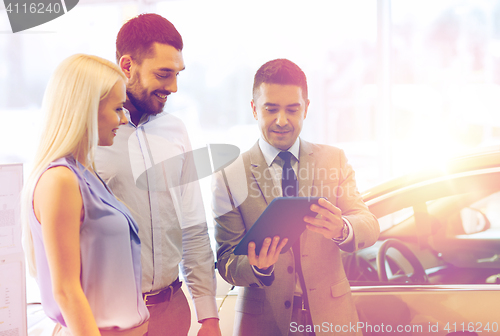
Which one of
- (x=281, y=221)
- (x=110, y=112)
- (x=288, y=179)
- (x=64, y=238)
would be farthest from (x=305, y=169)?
(x=64, y=238)

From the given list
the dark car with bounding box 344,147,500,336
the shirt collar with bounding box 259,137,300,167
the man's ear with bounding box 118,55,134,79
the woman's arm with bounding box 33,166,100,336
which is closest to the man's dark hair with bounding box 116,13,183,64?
the man's ear with bounding box 118,55,134,79

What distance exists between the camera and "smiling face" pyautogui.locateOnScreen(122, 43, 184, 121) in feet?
4.03

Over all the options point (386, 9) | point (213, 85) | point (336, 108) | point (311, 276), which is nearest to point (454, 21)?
point (386, 9)

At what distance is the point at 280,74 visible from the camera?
1418 millimetres

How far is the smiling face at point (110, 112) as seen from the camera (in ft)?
2.96

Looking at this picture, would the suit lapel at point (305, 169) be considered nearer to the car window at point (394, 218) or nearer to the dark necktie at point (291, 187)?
the dark necktie at point (291, 187)

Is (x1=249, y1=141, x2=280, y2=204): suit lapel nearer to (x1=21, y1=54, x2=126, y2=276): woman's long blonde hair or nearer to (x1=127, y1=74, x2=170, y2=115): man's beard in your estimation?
(x1=127, y1=74, x2=170, y2=115): man's beard

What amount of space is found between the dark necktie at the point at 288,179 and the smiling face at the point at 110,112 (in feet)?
2.25

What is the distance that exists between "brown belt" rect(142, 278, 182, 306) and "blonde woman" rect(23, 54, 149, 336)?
244 millimetres

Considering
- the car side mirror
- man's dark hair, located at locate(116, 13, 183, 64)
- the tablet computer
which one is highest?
man's dark hair, located at locate(116, 13, 183, 64)

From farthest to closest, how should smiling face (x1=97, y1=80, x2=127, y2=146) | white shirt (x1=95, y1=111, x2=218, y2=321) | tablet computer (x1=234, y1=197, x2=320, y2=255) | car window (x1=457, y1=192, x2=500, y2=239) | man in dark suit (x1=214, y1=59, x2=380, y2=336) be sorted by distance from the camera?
car window (x1=457, y1=192, x2=500, y2=239) < man in dark suit (x1=214, y1=59, x2=380, y2=336) < white shirt (x1=95, y1=111, x2=218, y2=321) < tablet computer (x1=234, y1=197, x2=320, y2=255) < smiling face (x1=97, y1=80, x2=127, y2=146)

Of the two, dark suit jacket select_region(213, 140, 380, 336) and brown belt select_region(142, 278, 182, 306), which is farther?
dark suit jacket select_region(213, 140, 380, 336)

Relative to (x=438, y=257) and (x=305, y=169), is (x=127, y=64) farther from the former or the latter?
(x=438, y=257)

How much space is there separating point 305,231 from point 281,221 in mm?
314
